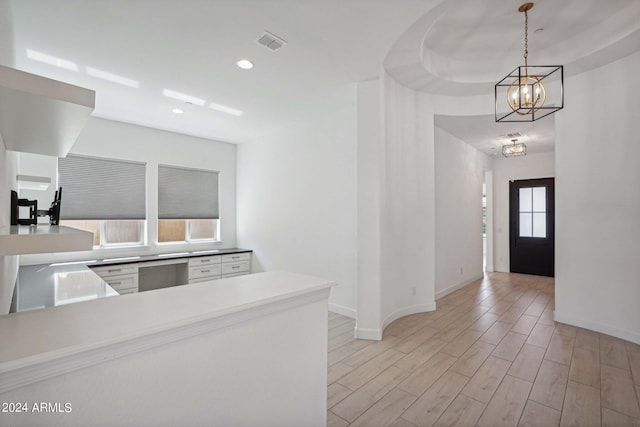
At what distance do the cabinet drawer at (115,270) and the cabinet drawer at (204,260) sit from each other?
32.1 inches

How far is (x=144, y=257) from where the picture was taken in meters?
4.57

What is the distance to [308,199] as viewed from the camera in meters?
4.60

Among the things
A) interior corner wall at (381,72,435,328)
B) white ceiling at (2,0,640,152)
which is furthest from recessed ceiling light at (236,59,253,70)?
interior corner wall at (381,72,435,328)

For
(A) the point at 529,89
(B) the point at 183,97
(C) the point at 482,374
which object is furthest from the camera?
(B) the point at 183,97

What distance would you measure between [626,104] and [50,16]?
218 inches

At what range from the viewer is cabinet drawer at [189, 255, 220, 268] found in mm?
4848

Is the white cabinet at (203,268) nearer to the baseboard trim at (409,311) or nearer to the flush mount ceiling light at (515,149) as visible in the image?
the baseboard trim at (409,311)

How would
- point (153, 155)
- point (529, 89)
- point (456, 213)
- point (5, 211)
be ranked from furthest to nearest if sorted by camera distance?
point (456, 213)
point (153, 155)
point (529, 89)
point (5, 211)

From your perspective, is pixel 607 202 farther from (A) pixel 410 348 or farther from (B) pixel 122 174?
(B) pixel 122 174

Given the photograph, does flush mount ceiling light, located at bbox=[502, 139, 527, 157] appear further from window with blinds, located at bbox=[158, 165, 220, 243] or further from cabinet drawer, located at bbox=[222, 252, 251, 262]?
window with blinds, located at bbox=[158, 165, 220, 243]

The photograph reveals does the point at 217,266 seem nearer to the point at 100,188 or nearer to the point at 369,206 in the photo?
the point at 100,188

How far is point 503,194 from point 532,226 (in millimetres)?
955

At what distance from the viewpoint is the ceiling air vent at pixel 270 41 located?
2.47 metres

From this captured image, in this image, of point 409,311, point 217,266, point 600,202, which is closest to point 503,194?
point 600,202
